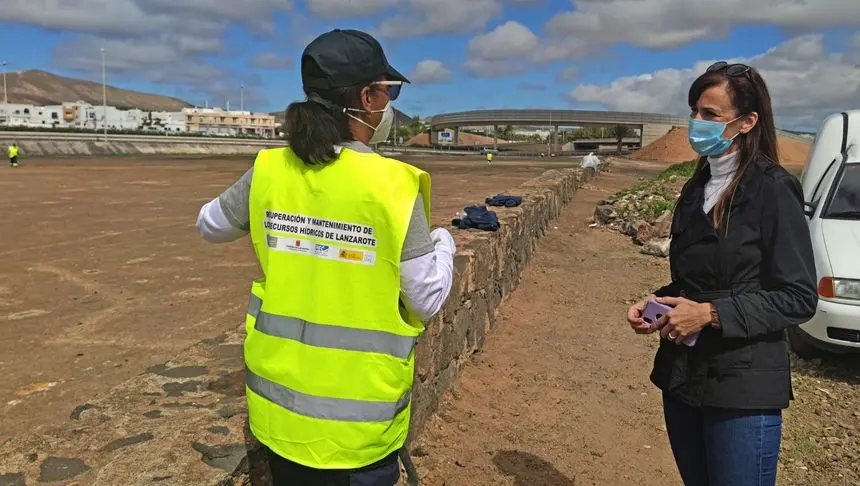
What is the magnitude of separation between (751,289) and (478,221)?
427cm

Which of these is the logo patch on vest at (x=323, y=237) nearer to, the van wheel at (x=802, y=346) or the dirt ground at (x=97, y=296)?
the dirt ground at (x=97, y=296)

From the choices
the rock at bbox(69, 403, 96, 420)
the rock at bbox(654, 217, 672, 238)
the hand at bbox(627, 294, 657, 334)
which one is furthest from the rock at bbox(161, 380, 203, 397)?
the rock at bbox(654, 217, 672, 238)

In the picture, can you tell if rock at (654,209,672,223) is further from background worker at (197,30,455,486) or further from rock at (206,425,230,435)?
background worker at (197,30,455,486)

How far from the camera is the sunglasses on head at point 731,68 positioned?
218 centimetres

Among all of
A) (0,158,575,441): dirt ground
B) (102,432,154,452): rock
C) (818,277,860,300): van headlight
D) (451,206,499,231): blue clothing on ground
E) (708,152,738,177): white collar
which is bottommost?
(0,158,575,441): dirt ground

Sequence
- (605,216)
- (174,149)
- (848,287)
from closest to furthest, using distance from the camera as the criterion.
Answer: (848,287)
(605,216)
(174,149)

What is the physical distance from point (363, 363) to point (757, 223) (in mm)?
1281

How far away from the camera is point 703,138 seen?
225cm

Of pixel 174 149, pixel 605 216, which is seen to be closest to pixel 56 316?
pixel 605 216

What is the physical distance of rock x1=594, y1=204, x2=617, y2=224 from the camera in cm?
1412

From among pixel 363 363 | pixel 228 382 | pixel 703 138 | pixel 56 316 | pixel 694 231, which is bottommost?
pixel 56 316

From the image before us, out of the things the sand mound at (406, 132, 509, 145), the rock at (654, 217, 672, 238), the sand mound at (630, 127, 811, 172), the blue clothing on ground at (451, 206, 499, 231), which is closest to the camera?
the blue clothing on ground at (451, 206, 499, 231)

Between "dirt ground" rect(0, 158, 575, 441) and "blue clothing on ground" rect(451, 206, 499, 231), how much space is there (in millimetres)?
397

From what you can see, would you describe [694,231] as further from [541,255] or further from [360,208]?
[541,255]
